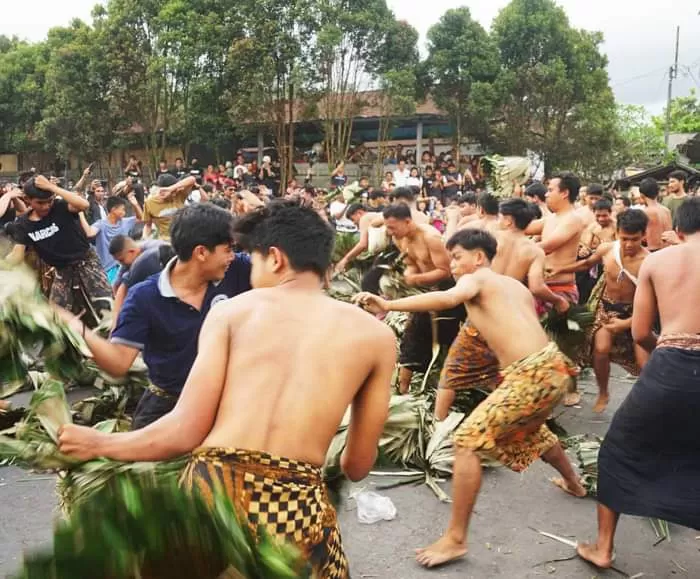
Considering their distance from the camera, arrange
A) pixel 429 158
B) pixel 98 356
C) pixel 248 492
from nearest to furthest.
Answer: pixel 248 492 → pixel 98 356 → pixel 429 158

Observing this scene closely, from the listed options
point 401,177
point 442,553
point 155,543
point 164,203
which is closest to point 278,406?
point 155,543

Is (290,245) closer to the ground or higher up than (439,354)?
higher up

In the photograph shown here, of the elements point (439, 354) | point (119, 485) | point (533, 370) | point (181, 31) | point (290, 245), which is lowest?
point (439, 354)

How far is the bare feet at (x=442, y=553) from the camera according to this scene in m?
3.65

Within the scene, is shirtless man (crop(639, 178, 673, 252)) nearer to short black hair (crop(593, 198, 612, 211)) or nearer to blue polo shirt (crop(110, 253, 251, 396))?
short black hair (crop(593, 198, 612, 211))

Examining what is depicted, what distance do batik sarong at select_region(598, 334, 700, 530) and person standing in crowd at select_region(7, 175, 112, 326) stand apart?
4686mm

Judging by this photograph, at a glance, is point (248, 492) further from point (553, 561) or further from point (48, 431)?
point (553, 561)

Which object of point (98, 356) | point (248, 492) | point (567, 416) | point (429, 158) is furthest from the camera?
point (429, 158)

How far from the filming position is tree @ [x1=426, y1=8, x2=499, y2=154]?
2447 centimetres

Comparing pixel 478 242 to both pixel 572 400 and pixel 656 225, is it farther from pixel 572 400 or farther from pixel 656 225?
pixel 656 225

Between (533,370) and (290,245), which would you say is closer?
(290,245)

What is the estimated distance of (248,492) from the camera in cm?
196

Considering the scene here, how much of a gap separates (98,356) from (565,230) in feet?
16.0

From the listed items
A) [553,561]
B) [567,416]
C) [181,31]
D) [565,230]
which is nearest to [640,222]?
[565,230]
